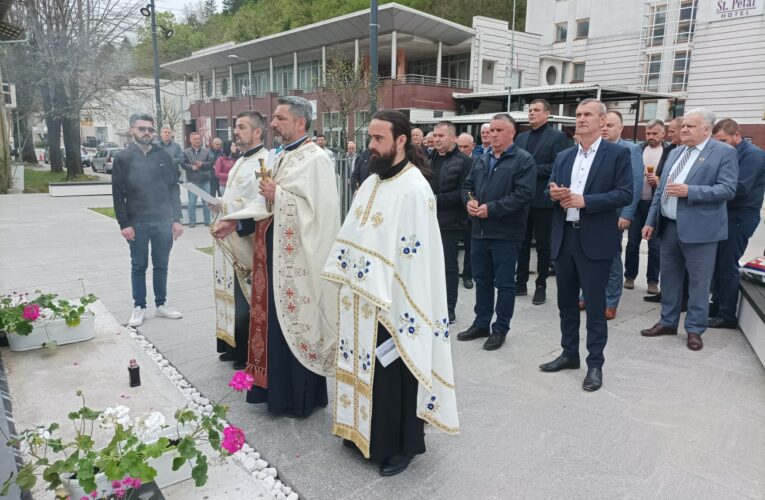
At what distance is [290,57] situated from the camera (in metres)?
36.9

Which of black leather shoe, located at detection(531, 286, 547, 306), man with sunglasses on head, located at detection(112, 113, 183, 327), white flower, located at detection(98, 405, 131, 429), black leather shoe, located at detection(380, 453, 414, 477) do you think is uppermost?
man with sunglasses on head, located at detection(112, 113, 183, 327)

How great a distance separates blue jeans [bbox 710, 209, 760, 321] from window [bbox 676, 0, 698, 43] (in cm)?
2885

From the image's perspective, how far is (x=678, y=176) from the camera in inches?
190

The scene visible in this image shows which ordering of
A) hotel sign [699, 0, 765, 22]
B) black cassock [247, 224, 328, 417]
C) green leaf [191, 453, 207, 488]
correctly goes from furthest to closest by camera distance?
hotel sign [699, 0, 765, 22] → black cassock [247, 224, 328, 417] → green leaf [191, 453, 207, 488]

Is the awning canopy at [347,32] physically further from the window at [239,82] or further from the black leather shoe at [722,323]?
the black leather shoe at [722,323]

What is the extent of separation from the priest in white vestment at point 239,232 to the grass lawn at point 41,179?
18.6 m

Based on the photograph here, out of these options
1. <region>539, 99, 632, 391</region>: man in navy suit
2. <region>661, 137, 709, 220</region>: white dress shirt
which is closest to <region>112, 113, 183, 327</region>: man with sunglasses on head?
<region>539, 99, 632, 391</region>: man in navy suit

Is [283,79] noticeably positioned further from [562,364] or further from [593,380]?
[593,380]

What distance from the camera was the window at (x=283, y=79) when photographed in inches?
1481

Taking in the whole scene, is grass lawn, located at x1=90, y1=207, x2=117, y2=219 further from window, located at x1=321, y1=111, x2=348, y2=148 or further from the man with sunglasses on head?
the man with sunglasses on head

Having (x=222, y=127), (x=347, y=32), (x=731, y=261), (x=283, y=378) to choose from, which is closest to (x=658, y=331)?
(x=731, y=261)

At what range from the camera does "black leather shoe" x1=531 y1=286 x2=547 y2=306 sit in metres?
6.19

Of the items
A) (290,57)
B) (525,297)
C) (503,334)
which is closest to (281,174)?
(503,334)

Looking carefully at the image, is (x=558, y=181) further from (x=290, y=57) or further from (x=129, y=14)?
(x=290, y=57)
